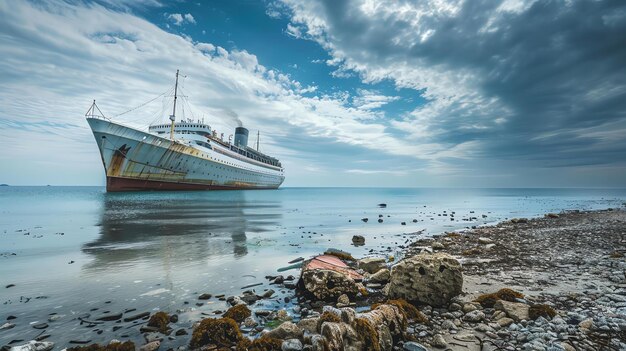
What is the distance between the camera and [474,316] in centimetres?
534

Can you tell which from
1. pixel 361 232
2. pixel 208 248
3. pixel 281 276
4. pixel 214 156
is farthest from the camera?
pixel 214 156

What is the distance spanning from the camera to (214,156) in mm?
68812

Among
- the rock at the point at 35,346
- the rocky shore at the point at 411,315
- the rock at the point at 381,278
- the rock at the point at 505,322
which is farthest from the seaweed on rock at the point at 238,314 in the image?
the rock at the point at 505,322

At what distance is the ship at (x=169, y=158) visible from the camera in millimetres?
49469

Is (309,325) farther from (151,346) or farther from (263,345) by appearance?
(151,346)

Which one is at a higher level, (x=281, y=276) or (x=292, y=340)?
(x=292, y=340)

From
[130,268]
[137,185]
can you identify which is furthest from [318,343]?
[137,185]

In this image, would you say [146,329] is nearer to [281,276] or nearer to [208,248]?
[281,276]

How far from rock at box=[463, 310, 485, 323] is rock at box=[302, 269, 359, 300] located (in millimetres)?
2546

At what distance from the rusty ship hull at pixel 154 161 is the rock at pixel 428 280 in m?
57.4

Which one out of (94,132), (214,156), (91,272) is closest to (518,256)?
(91,272)

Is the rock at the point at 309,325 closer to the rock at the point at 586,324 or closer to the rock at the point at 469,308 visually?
the rock at the point at 469,308

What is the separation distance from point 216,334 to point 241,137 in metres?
94.8

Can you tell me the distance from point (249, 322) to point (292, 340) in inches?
71.6
